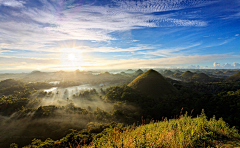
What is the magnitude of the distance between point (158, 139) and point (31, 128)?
17.2 metres

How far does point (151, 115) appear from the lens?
740 inches

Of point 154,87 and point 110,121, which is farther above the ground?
point 154,87

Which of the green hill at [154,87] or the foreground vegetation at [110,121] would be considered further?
the green hill at [154,87]

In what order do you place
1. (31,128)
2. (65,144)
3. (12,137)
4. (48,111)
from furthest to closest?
(48,111)
(31,128)
(12,137)
(65,144)

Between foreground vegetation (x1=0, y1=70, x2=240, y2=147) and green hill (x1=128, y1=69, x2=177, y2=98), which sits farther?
green hill (x1=128, y1=69, x2=177, y2=98)

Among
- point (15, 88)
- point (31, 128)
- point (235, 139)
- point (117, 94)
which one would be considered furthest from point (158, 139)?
point (15, 88)

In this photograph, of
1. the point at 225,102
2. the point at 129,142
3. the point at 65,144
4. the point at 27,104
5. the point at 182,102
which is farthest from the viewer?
the point at 27,104

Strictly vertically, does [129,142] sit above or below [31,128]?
above

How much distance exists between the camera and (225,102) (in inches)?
784

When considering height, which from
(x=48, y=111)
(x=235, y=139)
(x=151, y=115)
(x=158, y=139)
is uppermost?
(x=158, y=139)

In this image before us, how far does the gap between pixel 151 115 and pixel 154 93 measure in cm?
1039

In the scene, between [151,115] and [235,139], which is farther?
[151,115]

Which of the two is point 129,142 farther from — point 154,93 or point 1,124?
point 154,93

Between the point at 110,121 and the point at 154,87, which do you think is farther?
the point at 154,87
